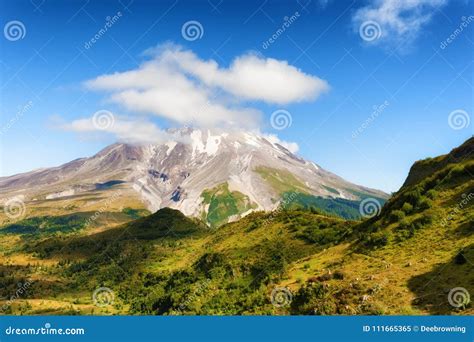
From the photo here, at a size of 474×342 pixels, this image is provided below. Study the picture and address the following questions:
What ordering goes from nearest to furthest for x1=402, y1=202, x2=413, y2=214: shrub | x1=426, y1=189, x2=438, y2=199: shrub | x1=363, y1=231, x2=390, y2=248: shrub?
x1=363, y1=231, x2=390, y2=248: shrub
x1=426, y1=189, x2=438, y2=199: shrub
x1=402, y1=202, x2=413, y2=214: shrub

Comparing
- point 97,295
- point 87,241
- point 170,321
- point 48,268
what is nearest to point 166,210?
point 87,241

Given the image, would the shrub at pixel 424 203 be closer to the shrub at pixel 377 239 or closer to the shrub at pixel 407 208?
the shrub at pixel 407 208

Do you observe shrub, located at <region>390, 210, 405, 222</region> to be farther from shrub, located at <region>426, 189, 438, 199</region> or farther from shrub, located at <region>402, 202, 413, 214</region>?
shrub, located at <region>426, 189, 438, 199</region>


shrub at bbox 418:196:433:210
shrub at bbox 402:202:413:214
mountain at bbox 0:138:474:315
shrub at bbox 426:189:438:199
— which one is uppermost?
shrub at bbox 426:189:438:199

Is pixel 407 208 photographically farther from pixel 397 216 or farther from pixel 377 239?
pixel 377 239

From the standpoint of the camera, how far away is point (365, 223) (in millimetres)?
58250

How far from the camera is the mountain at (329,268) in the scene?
35.2 meters

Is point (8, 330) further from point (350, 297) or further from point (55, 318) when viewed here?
point (350, 297)

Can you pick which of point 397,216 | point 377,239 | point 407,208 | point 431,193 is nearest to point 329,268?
point 377,239

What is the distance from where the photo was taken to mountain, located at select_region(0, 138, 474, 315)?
35.2 m

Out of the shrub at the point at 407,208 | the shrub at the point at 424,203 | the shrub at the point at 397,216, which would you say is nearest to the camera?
the shrub at the point at 424,203

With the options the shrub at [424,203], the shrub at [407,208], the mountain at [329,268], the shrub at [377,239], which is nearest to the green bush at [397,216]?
the mountain at [329,268]

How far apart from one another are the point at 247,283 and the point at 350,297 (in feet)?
73.4

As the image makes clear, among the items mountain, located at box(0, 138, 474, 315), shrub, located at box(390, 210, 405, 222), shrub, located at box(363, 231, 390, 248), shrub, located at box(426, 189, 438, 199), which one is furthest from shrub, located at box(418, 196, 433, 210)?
shrub, located at box(363, 231, 390, 248)
